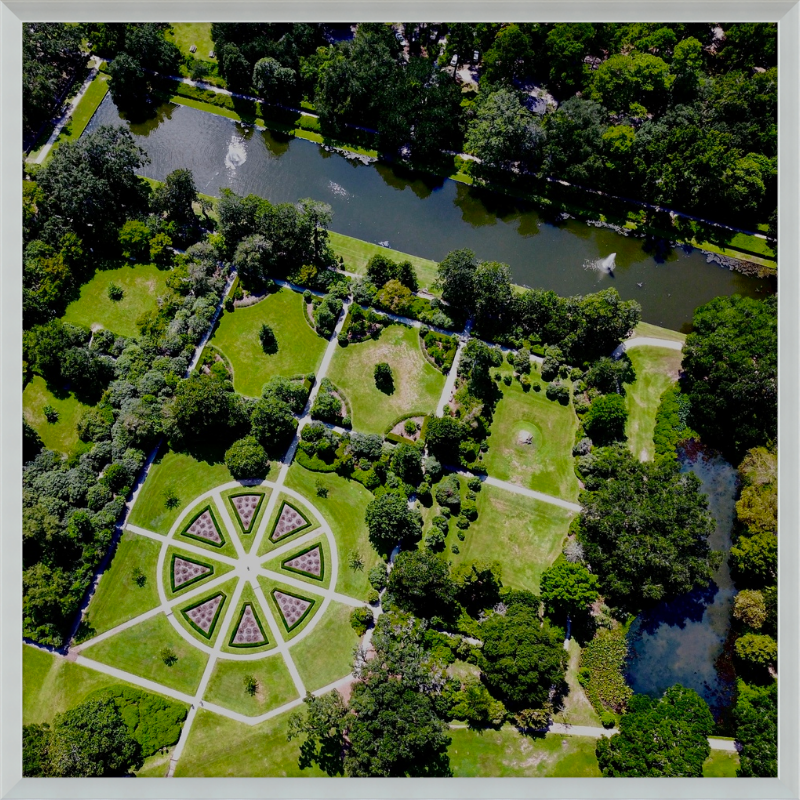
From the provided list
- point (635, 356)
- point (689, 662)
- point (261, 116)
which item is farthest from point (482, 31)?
point (689, 662)

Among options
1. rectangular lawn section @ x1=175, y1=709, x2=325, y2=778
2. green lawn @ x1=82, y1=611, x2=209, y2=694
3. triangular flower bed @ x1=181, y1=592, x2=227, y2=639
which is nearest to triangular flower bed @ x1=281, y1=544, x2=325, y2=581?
triangular flower bed @ x1=181, y1=592, x2=227, y2=639

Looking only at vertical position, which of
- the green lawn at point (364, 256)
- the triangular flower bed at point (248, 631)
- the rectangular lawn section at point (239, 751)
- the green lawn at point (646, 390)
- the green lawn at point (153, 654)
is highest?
the green lawn at point (364, 256)

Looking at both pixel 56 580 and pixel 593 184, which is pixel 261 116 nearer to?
pixel 593 184

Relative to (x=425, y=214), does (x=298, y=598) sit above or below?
below

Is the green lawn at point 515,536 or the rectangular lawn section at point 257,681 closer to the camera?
the rectangular lawn section at point 257,681

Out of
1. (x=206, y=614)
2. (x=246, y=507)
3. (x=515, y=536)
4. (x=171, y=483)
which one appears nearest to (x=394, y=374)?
(x=246, y=507)

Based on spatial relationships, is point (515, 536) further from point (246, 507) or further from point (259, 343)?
point (259, 343)

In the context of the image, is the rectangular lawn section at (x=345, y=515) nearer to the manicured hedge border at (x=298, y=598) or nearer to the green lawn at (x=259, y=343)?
the manicured hedge border at (x=298, y=598)

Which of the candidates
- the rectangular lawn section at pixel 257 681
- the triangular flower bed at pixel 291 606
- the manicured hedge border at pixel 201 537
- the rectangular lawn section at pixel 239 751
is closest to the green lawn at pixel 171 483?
the manicured hedge border at pixel 201 537
